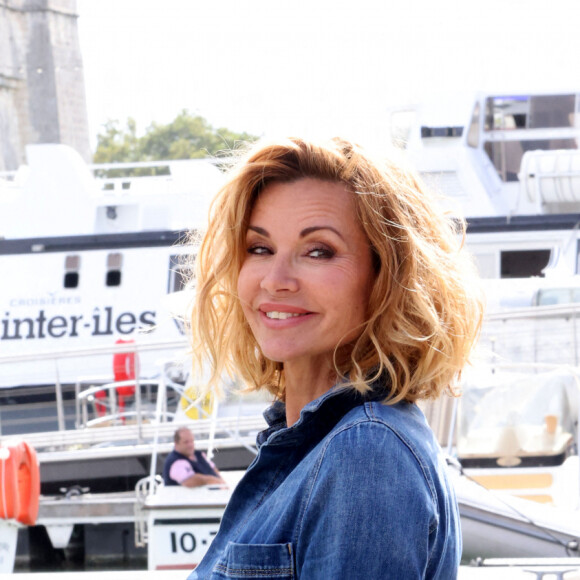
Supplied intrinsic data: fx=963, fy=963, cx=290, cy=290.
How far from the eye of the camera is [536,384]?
7191 mm

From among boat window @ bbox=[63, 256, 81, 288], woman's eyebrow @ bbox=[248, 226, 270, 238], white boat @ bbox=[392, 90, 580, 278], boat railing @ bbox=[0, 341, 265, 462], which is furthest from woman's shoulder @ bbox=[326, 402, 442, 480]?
boat window @ bbox=[63, 256, 81, 288]

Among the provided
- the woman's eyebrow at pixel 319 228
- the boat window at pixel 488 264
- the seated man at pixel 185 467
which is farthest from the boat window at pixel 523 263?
the woman's eyebrow at pixel 319 228

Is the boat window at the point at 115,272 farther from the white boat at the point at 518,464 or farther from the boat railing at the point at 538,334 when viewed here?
the white boat at the point at 518,464

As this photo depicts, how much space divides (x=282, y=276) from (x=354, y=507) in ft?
1.54

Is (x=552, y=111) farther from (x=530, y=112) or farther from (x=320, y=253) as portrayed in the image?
(x=320, y=253)

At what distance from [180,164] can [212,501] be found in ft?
32.3

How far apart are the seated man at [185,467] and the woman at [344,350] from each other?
6792mm

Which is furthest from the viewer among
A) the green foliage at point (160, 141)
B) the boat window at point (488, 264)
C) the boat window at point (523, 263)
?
the green foliage at point (160, 141)

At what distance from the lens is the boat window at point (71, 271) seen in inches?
587

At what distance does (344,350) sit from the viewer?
1.55 m

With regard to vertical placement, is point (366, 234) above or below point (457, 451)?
above

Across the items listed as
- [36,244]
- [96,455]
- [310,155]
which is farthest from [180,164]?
[310,155]

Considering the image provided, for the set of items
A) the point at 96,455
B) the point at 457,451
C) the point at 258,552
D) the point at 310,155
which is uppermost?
the point at 310,155

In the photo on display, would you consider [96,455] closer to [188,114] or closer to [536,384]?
[536,384]
